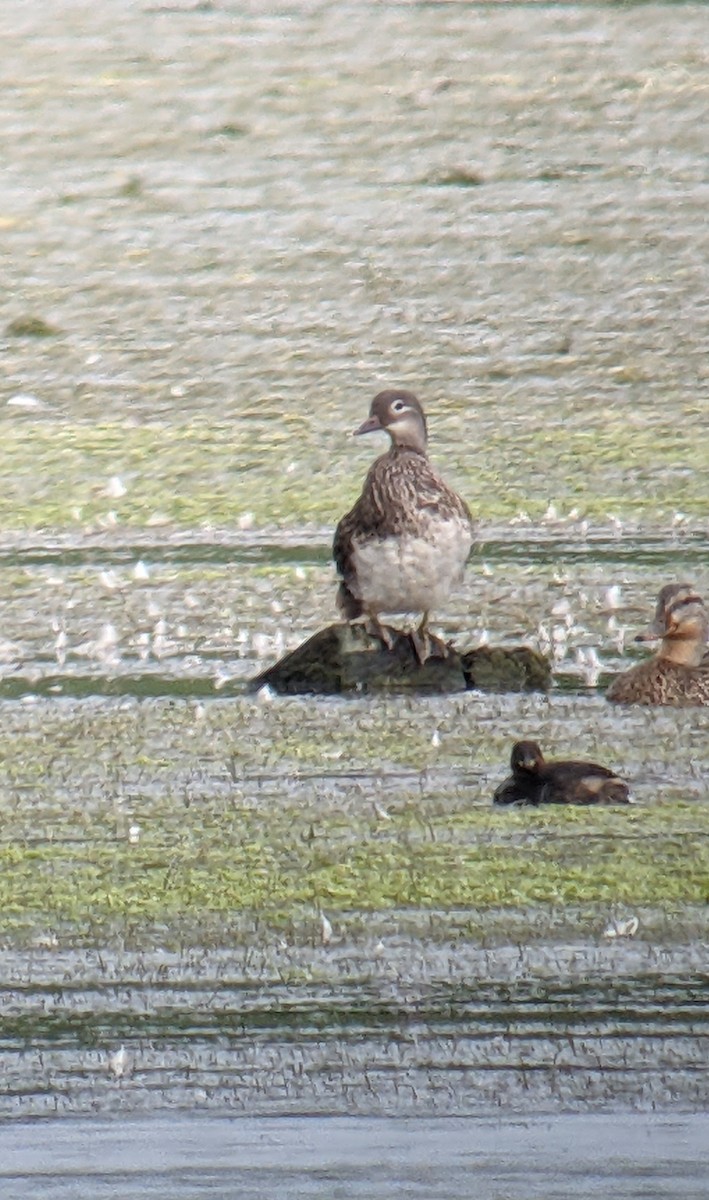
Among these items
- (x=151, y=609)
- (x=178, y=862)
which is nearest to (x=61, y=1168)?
(x=178, y=862)

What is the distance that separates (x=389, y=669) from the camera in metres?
7.31

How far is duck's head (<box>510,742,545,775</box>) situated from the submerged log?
107cm

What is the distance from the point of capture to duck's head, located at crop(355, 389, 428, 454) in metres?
8.51

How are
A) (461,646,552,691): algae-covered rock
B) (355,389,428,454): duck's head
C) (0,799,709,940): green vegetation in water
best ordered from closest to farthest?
(0,799,709,940): green vegetation in water → (461,646,552,691): algae-covered rock → (355,389,428,454): duck's head

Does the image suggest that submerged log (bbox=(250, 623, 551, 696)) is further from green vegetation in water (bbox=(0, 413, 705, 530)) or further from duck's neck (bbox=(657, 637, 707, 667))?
green vegetation in water (bbox=(0, 413, 705, 530))

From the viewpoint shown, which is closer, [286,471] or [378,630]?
[378,630]

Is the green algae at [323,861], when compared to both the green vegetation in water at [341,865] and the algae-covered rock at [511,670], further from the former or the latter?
the algae-covered rock at [511,670]

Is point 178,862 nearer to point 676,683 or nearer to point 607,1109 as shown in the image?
point 607,1109

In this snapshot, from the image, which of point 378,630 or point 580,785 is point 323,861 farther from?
point 378,630

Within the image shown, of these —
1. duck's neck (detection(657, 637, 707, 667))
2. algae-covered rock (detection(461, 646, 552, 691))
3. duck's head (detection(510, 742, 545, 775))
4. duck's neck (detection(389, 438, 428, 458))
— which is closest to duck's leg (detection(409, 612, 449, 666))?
algae-covered rock (detection(461, 646, 552, 691))

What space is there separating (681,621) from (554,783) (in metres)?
1.76

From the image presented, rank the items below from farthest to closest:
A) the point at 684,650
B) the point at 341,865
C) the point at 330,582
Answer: the point at 330,582
the point at 684,650
the point at 341,865

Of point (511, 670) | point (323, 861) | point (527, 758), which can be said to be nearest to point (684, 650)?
point (511, 670)

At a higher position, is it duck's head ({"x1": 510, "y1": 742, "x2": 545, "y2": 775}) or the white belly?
duck's head ({"x1": 510, "y1": 742, "x2": 545, "y2": 775})
